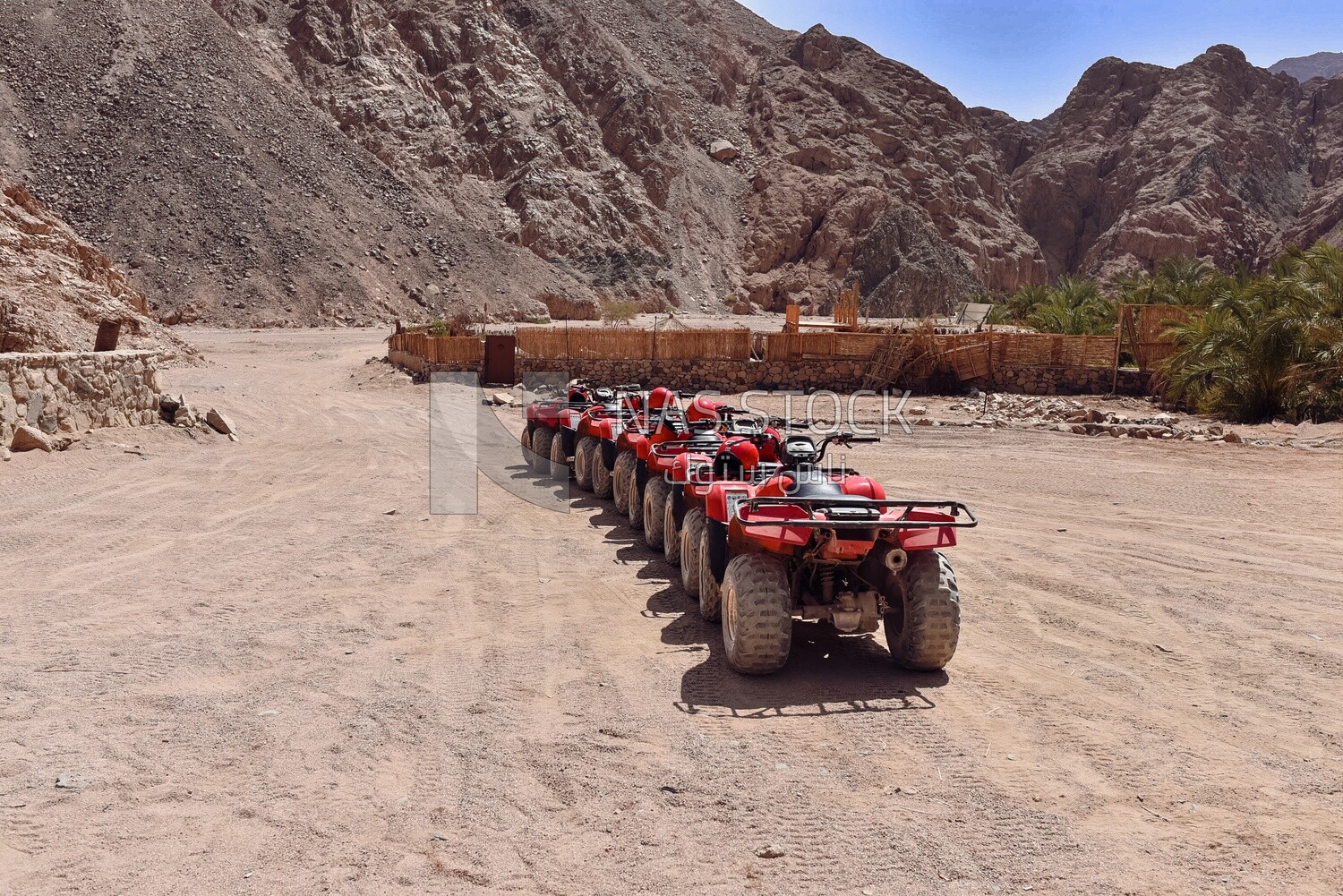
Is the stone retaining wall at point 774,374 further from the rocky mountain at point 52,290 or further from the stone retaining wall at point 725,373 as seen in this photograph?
the rocky mountain at point 52,290

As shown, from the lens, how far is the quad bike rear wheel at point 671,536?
851cm

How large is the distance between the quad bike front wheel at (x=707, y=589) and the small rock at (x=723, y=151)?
289 feet

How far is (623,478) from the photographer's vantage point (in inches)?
423

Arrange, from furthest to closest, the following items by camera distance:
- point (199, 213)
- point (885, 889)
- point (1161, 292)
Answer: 1. point (199, 213)
2. point (1161, 292)
3. point (885, 889)

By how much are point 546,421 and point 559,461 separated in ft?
2.59

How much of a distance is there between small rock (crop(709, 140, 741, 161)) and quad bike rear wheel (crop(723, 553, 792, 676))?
293ft

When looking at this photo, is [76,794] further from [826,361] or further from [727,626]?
[826,361]

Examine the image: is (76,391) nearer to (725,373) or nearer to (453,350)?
(453,350)

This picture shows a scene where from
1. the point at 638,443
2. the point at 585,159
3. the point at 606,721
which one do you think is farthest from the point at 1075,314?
the point at 585,159

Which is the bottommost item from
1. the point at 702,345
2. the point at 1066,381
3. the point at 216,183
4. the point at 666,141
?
the point at 1066,381

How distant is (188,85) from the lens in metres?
58.7

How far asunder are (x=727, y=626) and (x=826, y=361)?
23.5m

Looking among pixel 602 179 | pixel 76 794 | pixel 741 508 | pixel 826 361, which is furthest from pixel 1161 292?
pixel 602 179

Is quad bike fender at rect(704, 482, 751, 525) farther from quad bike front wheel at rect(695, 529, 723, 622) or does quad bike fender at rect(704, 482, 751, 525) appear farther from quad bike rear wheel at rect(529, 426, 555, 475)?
quad bike rear wheel at rect(529, 426, 555, 475)
